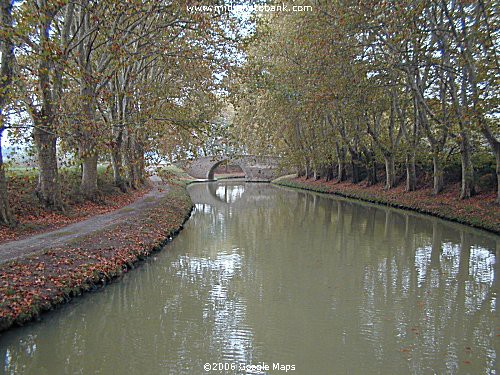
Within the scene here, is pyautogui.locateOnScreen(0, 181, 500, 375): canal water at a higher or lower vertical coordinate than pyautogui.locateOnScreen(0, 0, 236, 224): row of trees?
lower

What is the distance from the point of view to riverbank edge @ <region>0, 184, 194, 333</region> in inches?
266

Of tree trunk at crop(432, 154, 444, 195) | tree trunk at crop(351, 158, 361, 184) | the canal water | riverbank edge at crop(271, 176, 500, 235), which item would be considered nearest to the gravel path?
the canal water

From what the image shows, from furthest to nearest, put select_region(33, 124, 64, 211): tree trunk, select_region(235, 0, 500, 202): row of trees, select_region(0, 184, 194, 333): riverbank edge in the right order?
select_region(235, 0, 500, 202): row of trees, select_region(33, 124, 64, 211): tree trunk, select_region(0, 184, 194, 333): riverbank edge

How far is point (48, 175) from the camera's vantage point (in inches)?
535

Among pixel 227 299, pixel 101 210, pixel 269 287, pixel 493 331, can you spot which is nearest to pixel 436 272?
pixel 493 331

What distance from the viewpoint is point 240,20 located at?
14375mm

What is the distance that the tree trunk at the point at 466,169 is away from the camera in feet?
57.0

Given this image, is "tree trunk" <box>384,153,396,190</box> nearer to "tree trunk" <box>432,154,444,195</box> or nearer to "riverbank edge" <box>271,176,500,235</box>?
"riverbank edge" <box>271,176,500,235</box>

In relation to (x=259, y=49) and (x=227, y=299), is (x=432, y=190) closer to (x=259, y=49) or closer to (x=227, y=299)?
(x=259, y=49)

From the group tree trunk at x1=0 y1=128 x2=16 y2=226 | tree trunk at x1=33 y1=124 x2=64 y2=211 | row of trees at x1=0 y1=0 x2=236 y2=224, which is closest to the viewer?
row of trees at x1=0 y1=0 x2=236 y2=224

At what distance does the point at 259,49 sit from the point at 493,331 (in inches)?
997

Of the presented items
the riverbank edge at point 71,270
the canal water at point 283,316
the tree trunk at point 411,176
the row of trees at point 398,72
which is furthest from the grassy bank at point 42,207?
the tree trunk at point 411,176

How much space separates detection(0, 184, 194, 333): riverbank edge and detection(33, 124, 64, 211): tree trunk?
2.80 m

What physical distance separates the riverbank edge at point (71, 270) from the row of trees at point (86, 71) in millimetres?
2153
